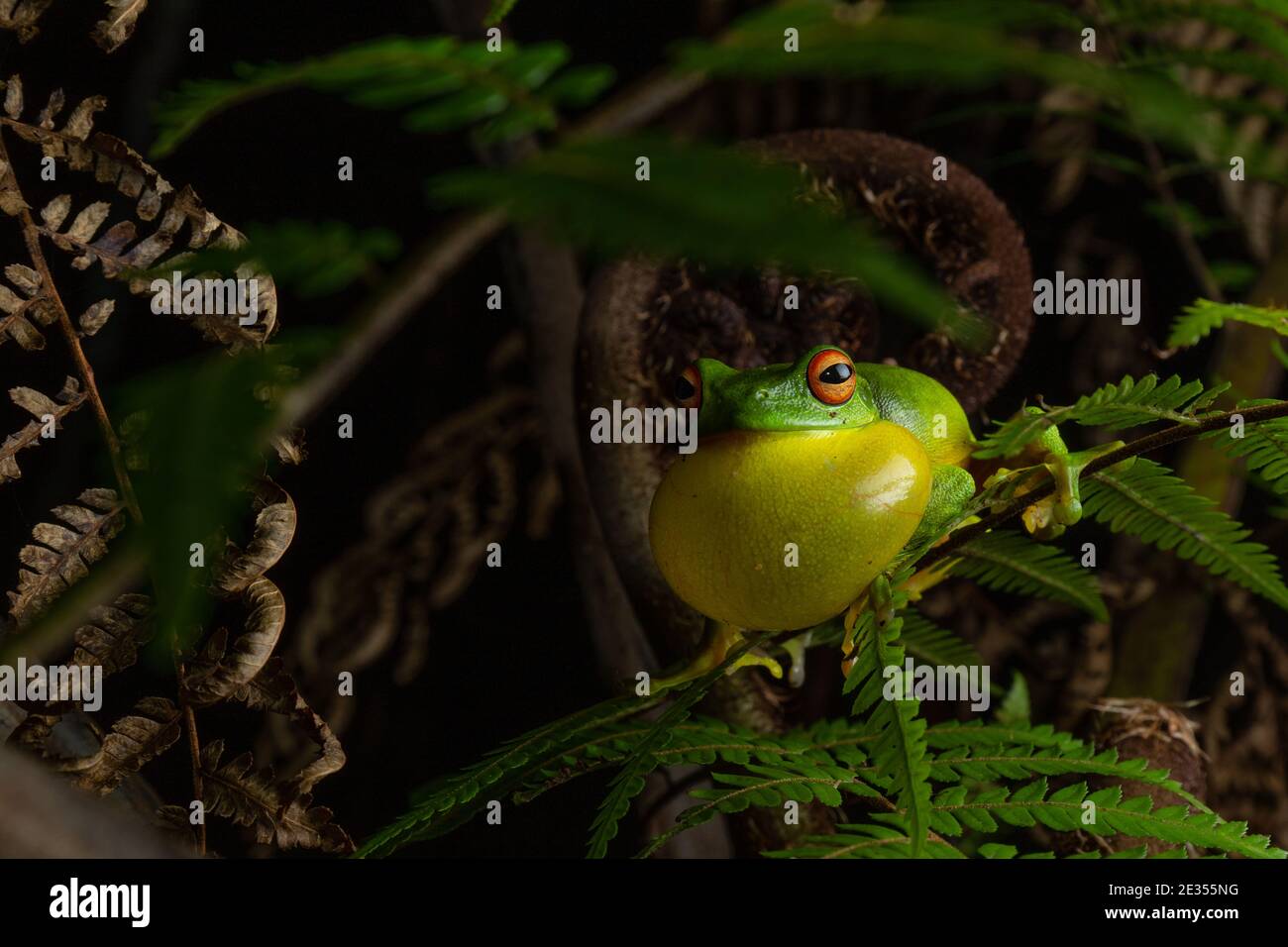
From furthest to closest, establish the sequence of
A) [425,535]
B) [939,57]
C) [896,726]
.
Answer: [425,535] → [896,726] → [939,57]

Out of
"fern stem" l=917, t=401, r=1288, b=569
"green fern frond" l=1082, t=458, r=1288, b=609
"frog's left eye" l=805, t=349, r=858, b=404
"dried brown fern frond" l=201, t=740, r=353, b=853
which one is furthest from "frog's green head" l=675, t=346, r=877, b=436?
"dried brown fern frond" l=201, t=740, r=353, b=853

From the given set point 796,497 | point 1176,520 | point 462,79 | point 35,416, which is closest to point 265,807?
point 35,416

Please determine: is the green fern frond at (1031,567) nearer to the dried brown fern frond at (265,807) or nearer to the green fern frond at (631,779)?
the green fern frond at (631,779)

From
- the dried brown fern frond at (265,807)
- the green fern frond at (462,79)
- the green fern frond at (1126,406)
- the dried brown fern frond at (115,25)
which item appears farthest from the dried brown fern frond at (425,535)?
the green fern frond at (462,79)

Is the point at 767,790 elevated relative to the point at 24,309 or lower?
lower

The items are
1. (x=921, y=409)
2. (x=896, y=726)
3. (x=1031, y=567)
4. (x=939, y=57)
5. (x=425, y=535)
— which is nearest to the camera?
(x=939, y=57)

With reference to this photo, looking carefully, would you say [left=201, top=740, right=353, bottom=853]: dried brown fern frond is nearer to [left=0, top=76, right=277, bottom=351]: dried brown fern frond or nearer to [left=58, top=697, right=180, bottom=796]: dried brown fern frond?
[left=58, top=697, right=180, bottom=796]: dried brown fern frond

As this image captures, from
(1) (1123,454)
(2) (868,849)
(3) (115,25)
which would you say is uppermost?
(3) (115,25)

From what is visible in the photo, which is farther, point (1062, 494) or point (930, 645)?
point (930, 645)

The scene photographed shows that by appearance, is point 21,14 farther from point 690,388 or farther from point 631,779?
point 631,779
